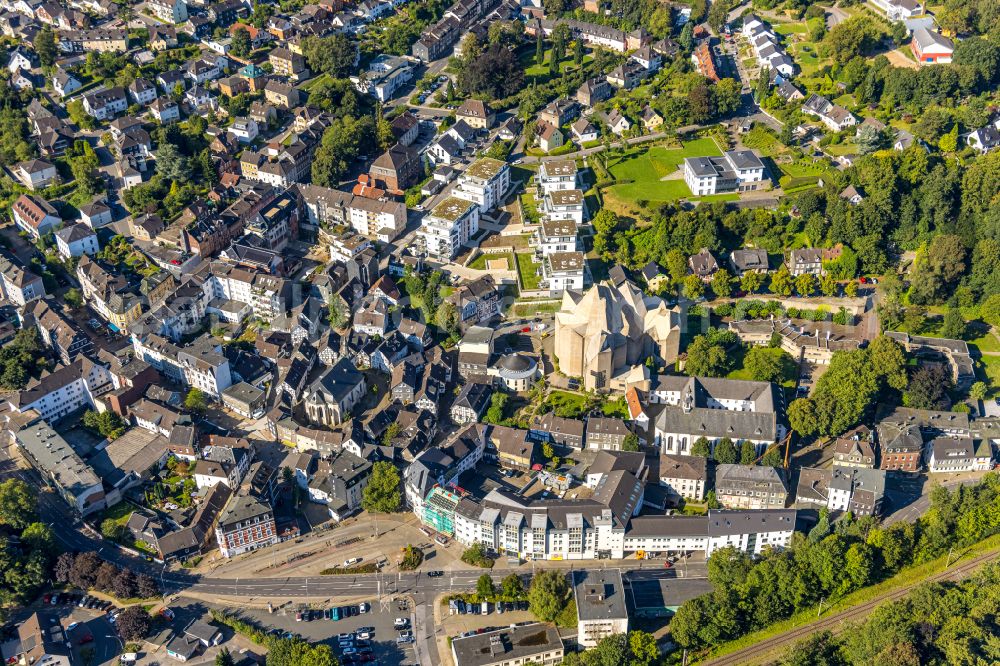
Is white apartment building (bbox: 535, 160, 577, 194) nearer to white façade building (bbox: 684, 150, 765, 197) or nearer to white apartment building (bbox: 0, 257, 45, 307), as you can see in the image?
white façade building (bbox: 684, 150, 765, 197)

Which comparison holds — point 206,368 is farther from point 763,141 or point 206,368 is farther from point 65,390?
point 763,141

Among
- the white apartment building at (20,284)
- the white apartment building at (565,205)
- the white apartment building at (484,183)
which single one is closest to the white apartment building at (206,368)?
the white apartment building at (20,284)

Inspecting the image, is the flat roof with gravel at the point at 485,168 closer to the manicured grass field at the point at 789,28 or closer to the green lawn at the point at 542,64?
the green lawn at the point at 542,64

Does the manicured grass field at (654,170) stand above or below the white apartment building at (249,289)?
above

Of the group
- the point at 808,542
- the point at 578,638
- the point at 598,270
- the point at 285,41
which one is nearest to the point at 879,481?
the point at 808,542

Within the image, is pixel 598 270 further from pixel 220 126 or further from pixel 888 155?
pixel 220 126

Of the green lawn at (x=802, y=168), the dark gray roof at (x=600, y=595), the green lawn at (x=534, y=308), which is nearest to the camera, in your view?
the dark gray roof at (x=600, y=595)
